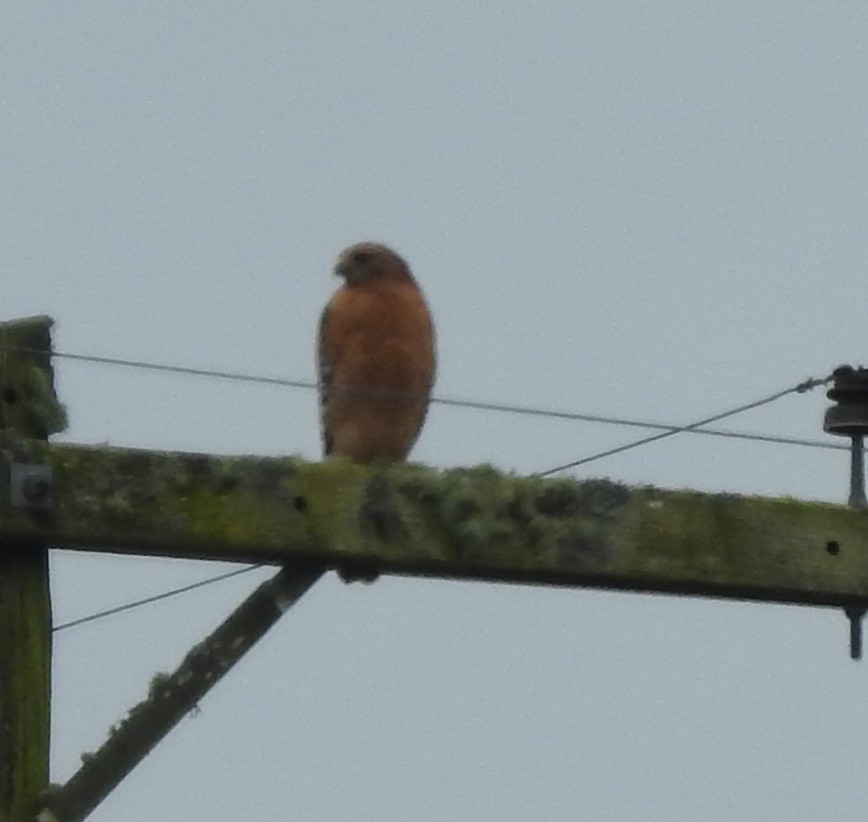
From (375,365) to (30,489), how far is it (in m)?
2.43

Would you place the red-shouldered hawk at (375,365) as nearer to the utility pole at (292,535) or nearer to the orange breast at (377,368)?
the orange breast at (377,368)

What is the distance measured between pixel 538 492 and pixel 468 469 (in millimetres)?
139

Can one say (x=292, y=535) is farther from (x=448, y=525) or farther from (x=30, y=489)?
(x=30, y=489)

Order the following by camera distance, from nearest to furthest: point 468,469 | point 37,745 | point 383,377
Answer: point 37,745
point 468,469
point 383,377

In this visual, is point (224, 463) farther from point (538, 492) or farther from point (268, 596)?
point (538, 492)

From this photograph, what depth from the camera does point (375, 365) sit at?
6355 millimetres

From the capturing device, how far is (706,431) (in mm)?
4832

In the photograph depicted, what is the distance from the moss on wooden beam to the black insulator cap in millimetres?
248

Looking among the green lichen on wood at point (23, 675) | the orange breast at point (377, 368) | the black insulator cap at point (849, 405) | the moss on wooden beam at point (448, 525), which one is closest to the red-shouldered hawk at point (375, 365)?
the orange breast at point (377, 368)

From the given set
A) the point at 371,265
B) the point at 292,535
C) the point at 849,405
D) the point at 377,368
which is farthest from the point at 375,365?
the point at 292,535

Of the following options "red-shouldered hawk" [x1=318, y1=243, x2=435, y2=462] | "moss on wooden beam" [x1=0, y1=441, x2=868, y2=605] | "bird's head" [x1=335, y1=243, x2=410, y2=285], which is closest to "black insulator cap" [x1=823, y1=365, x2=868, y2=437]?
"moss on wooden beam" [x1=0, y1=441, x2=868, y2=605]

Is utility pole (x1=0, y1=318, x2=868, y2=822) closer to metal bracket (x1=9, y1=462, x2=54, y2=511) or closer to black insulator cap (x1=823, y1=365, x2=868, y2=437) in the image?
metal bracket (x1=9, y1=462, x2=54, y2=511)

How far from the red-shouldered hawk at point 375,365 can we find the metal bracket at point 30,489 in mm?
2118

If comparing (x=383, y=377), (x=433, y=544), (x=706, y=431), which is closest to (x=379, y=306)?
(x=383, y=377)
